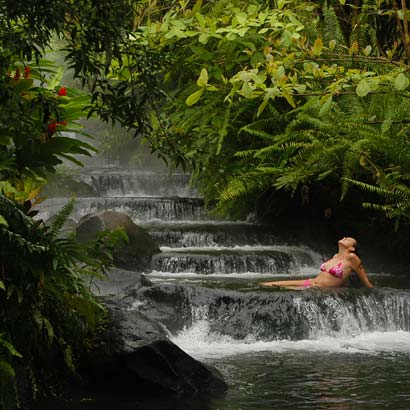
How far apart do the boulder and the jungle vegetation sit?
1.28m

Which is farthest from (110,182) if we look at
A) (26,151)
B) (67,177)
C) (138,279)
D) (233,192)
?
(26,151)

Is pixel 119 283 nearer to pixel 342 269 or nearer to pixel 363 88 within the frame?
pixel 342 269

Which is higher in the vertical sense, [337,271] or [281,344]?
[337,271]

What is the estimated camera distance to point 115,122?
6.03 m

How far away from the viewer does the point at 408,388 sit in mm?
7273

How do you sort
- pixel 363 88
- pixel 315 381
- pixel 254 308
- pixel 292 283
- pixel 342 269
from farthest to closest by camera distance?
pixel 292 283 → pixel 342 269 → pixel 254 308 → pixel 315 381 → pixel 363 88

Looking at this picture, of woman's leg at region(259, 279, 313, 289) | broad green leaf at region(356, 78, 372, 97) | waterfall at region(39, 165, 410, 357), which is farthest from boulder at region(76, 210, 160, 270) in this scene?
broad green leaf at region(356, 78, 372, 97)

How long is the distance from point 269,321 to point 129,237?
10.9 ft

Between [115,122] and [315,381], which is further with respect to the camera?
[315,381]

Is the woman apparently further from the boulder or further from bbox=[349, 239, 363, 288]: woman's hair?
the boulder

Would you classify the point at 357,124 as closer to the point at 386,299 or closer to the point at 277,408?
the point at 386,299

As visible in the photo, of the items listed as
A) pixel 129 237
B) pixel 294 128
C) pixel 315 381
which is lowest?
pixel 315 381

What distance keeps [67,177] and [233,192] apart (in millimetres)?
7340

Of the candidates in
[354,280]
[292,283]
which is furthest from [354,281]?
[292,283]
